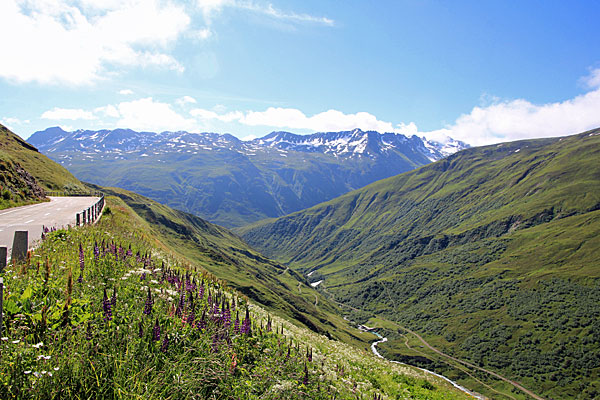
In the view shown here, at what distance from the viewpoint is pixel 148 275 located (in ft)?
41.3

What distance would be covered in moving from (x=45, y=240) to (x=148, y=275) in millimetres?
7298

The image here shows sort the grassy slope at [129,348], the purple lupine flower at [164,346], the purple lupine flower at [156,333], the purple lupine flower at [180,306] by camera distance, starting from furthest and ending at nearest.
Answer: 1. the purple lupine flower at [180,306]
2. the purple lupine flower at [156,333]
3. the purple lupine flower at [164,346]
4. the grassy slope at [129,348]

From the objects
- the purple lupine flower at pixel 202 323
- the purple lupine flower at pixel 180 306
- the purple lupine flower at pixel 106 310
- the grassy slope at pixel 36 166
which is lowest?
the purple lupine flower at pixel 202 323

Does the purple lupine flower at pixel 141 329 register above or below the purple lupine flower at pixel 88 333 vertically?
below

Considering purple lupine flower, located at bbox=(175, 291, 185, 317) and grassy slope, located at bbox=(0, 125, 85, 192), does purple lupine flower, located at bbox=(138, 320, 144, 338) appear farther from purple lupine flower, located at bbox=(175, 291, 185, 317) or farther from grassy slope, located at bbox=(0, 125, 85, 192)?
grassy slope, located at bbox=(0, 125, 85, 192)

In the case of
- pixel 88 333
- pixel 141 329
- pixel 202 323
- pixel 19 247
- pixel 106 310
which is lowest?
pixel 202 323

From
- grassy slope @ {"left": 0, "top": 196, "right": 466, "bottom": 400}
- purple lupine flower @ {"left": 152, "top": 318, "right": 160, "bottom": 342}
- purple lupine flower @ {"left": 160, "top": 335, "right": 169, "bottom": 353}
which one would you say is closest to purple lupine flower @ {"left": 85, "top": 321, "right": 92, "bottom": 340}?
grassy slope @ {"left": 0, "top": 196, "right": 466, "bottom": 400}

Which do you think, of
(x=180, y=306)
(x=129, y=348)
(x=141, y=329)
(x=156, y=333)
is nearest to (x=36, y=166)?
(x=180, y=306)

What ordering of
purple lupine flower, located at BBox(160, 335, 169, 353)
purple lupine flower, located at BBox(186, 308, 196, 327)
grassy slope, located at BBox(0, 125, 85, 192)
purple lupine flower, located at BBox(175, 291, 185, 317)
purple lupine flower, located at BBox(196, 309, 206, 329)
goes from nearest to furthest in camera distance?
purple lupine flower, located at BBox(160, 335, 169, 353), purple lupine flower, located at BBox(196, 309, 206, 329), purple lupine flower, located at BBox(186, 308, 196, 327), purple lupine flower, located at BBox(175, 291, 185, 317), grassy slope, located at BBox(0, 125, 85, 192)

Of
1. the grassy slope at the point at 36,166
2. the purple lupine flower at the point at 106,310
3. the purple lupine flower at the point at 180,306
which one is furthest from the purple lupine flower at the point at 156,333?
the grassy slope at the point at 36,166

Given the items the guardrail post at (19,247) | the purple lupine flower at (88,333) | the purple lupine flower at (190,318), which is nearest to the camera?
the purple lupine flower at (88,333)

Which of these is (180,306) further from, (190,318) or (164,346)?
(164,346)

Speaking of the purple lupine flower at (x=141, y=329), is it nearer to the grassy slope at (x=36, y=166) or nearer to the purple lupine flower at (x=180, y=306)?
the purple lupine flower at (x=180, y=306)

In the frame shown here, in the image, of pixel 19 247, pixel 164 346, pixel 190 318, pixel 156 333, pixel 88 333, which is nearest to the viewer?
Result: pixel 88 333
